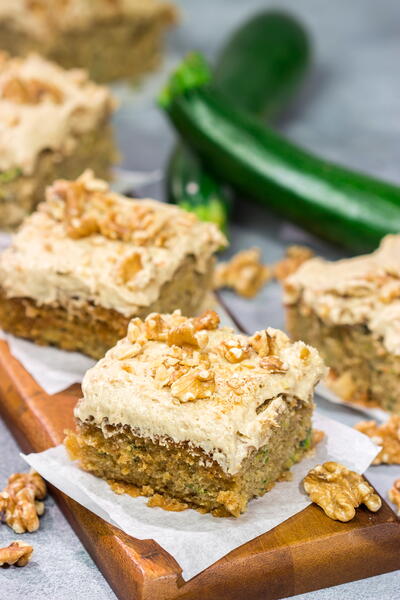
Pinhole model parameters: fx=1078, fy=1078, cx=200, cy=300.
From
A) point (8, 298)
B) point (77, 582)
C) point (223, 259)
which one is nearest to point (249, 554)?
point (77, 582)

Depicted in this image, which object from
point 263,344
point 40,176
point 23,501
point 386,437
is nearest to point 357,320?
point 386,437

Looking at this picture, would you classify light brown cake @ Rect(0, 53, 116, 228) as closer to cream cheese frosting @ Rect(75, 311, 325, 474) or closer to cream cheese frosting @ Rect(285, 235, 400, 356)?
cream cheese frosting @ Rect(285, 235, 400, 356)

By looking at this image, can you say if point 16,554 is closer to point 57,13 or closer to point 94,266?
point 94,266

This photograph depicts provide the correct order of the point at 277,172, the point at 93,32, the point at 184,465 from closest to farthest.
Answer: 1. the point at 184,465
2. the point at 277,172
3. the point at 93,32

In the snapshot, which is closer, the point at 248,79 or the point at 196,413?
the point at 196,413

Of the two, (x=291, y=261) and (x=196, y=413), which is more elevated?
(x=196, y=413)

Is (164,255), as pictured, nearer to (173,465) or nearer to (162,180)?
(173,465)

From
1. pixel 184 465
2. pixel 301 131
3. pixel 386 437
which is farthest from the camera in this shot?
pixel 301 131
